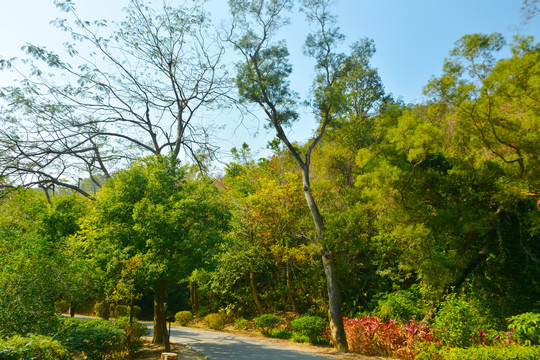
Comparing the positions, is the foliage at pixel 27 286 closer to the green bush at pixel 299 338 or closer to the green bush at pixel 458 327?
the green bush at pixel 299 338

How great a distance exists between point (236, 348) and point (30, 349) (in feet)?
21.6

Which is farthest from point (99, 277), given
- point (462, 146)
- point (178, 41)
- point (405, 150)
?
point (462, 146)

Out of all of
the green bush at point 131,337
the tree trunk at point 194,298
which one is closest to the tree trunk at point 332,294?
the green bush at point 131,337

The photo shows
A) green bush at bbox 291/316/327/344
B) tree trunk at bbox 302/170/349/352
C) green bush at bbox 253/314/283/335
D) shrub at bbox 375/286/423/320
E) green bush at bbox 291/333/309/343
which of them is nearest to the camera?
tree trunk at bbox 302/170/349/352

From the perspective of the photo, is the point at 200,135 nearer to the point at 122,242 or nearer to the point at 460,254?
the point at 122,242

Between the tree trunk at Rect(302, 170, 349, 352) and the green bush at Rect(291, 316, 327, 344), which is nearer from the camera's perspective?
the tree trunk at Rect(302, 170, 349, 352)

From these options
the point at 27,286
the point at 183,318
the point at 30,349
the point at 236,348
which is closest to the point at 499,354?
the point at 236,348

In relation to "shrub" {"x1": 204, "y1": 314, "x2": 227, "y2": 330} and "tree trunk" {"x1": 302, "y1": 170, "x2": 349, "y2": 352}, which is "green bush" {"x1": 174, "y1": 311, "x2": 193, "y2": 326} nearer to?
"shrub" {"x1": 204, "y1": 314, "x2": 227, "y2": 330}

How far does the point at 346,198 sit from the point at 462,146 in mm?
5040

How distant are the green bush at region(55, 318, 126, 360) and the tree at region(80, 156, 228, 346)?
4.92ft

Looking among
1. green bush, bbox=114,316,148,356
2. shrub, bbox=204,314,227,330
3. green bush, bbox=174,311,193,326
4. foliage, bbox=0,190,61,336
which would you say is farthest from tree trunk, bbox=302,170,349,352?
green bush, bbox=174,311,193,326

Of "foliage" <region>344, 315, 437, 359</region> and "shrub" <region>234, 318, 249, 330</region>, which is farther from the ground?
"foliage" <region>344, 315, 437, 359</region>

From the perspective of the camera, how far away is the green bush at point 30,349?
4.48 m

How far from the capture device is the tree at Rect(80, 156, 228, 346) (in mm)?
8336
